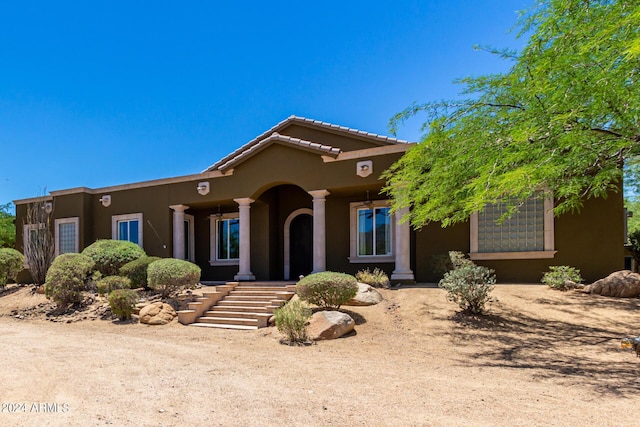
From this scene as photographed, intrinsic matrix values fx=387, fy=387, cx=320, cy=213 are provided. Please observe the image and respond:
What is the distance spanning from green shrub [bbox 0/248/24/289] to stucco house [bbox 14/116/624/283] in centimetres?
170

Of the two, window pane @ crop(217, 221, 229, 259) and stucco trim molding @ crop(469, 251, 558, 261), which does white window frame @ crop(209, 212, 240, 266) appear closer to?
window pane @ crop(217, 221, 229, 259)

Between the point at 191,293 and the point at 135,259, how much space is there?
3.10m

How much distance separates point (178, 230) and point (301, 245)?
505 cm

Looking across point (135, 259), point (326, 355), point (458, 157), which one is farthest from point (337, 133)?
point (326, 355)

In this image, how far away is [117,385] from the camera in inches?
191

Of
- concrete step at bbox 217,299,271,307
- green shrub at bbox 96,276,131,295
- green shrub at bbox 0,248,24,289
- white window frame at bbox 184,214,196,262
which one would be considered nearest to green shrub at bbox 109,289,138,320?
green shrub at bbox 96,276,131,295

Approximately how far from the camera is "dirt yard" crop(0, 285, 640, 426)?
152 inches

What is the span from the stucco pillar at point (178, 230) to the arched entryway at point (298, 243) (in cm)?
421

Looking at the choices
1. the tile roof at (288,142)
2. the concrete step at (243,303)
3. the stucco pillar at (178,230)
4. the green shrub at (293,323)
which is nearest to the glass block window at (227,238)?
the stucco pillar at (178,230)

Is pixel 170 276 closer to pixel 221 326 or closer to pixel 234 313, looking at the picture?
pixel 234 313

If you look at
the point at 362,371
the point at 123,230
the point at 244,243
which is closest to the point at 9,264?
the point at 123,230

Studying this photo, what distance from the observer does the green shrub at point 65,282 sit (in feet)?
39.3

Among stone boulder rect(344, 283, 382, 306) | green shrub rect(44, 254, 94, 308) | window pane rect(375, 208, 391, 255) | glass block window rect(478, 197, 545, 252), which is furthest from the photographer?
window pane rect(375, 208, 391, 255)

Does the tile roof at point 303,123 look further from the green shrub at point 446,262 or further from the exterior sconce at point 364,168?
the green shrub at point 446,262
